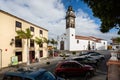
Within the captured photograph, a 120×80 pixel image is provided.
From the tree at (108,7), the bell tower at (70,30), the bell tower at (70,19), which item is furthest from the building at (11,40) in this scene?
the bell tower at (70,30)

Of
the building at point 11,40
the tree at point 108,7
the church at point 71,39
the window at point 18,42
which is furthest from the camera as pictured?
the church at point 71,39

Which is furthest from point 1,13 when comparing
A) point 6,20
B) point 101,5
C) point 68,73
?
point 101,5

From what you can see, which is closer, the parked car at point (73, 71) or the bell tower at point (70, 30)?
the parked car at point (73, 71)

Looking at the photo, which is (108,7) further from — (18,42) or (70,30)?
→ (70,30)

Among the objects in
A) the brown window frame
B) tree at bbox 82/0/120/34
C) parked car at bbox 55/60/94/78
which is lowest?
parked car at bbox 55/60/94/78

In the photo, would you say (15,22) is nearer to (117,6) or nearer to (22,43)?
(22,43)

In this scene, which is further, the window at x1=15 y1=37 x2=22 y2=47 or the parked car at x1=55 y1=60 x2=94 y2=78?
the window at x1=15 y1=37 x2=22 y2=47

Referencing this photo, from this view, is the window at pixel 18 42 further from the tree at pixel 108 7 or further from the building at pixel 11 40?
the tree at pixel 108 7

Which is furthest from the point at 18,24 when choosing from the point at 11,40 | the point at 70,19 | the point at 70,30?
the point at 70,30

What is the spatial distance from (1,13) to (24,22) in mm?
8065

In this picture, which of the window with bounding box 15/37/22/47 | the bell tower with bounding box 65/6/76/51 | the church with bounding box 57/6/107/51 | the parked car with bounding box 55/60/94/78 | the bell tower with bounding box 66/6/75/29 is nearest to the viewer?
the parked car with bounding box 55/60/94/78

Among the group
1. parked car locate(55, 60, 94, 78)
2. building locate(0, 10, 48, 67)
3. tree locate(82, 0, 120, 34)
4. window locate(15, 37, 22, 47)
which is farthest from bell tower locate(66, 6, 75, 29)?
tree locate(82, 0, 120, 34)

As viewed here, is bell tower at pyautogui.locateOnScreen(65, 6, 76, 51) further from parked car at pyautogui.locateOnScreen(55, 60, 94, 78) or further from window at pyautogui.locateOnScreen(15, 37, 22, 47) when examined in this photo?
parked car at pyautogui.locateOnScreen(55, 60, 94, 78)

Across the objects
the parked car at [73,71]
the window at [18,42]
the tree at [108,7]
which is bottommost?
the parked car at [73,71]
